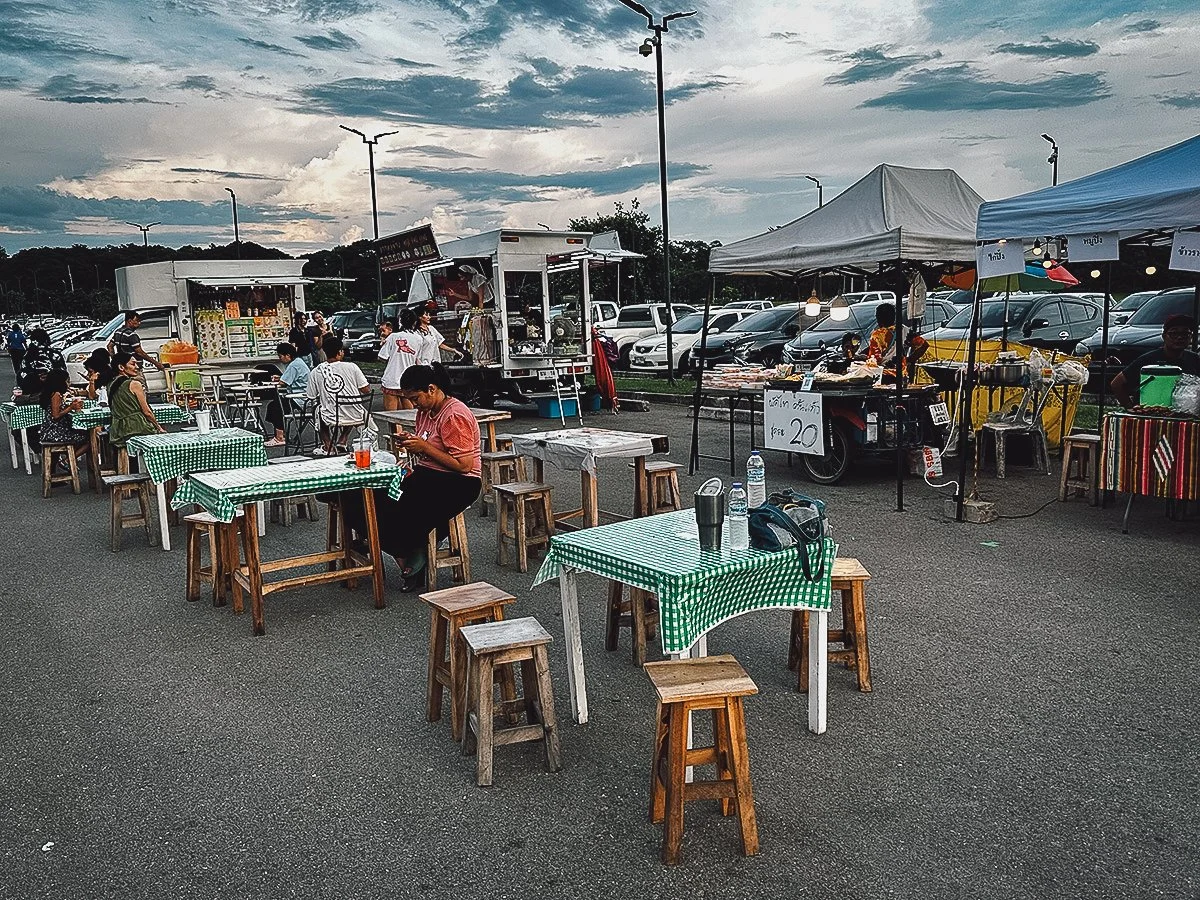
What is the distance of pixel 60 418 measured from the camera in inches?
457

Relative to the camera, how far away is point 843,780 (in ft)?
13.0

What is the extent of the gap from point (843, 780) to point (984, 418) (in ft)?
27.3

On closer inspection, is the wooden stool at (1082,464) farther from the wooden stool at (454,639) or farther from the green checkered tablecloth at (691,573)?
the wooden stool at (454,639)

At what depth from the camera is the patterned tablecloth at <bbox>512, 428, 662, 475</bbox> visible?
725 cm

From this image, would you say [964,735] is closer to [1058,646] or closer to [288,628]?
[1058,646]

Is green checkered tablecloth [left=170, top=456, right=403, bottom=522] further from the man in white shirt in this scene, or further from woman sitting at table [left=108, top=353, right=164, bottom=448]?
the man in white shirt

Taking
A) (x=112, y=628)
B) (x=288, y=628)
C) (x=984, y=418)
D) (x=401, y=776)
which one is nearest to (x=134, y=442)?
(x=112, y=628)

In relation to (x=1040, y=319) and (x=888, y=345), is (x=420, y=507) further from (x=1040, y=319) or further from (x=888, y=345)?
(x=1040, y=319)

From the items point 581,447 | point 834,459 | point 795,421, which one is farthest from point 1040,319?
point 581,447

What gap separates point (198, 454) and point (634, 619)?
16.0 feet

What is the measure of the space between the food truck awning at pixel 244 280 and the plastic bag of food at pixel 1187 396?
1686cm

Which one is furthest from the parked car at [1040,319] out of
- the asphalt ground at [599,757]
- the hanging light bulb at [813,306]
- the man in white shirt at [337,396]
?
the asphalt ground at [599,757]

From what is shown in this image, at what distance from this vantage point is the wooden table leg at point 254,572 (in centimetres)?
610

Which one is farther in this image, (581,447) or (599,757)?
(581,447)
